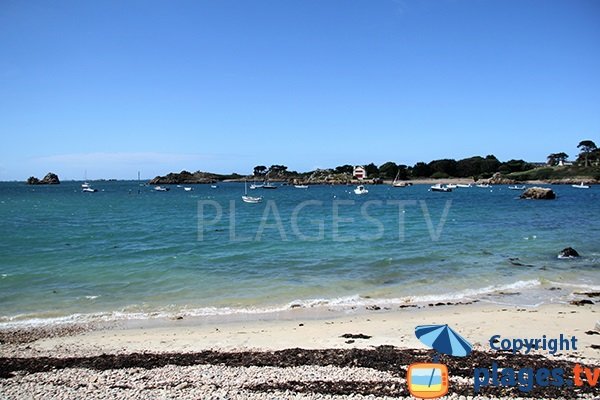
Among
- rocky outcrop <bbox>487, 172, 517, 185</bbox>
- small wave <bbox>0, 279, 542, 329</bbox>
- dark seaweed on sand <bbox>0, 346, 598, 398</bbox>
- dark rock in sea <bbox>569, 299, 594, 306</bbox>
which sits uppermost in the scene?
rocky outcrop <bbox>487, 172, 517, 185</bbox>

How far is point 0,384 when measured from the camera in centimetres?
781

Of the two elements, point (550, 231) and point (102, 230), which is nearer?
point (550, 231)

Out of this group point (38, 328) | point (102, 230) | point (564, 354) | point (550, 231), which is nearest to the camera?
point (564, 354)

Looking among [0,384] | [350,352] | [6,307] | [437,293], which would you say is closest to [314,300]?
[437,293]

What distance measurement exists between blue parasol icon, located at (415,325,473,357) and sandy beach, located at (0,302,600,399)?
0.69 m

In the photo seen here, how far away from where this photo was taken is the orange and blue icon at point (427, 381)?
22.5 ft

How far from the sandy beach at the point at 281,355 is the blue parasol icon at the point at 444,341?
2.28 ft

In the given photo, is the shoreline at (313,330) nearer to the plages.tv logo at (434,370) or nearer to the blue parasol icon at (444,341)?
the plages.tv logo at (434,370)

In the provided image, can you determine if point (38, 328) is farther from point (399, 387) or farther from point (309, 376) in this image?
point (399, 387)

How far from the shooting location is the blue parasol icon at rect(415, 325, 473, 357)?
7000 mm

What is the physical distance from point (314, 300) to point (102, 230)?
28.2 m
